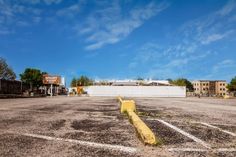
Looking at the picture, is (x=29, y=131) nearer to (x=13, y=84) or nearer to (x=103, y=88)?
(x=13, y=84)

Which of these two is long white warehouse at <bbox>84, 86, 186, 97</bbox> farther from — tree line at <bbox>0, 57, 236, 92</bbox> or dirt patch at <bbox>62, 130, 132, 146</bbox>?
dirt patch at <bbox>62, 130, 132, 146</bbox>

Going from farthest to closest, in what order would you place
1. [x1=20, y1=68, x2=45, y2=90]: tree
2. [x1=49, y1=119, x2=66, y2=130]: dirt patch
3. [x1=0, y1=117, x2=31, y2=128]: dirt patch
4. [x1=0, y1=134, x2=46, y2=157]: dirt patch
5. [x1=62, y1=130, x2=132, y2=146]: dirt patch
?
1. [x1=20, y1=68, x2=45, y2=90]: tree
2. [x1=0, y1=117, x2=31, y2=128]: dirt patch
3. [x1=49, y1=119, x2=66, y2=130]: dirt patch
4. [x1=62, y1=130, x2=132, y2=146]: dirt patch
5. [x1=0, y1=134, x2=46, y2=157]: dirt patch

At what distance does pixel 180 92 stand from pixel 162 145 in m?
105

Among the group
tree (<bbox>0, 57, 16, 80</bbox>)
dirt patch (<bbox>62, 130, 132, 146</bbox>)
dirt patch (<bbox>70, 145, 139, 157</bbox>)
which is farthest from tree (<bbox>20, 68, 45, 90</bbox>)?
dirt patch (<bbox>70, 145, 139, 157</bbox>)

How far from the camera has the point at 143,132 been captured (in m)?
5.60

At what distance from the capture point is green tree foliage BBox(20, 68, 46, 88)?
124 m

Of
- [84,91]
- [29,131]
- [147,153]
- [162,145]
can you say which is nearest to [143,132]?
[162,145]

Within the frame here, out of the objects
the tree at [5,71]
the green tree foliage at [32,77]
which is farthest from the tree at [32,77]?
the tree at [5,71]

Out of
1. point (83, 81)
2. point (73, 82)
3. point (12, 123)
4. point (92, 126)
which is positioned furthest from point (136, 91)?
point (92, 126)

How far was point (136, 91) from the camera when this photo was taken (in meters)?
106

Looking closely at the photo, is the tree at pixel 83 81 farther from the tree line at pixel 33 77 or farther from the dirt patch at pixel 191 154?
the dirt patch at pixel 191 154

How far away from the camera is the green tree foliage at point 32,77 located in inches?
4902

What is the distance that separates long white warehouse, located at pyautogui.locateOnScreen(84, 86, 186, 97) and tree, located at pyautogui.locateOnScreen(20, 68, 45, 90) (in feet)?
93.6

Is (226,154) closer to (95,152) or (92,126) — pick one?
(95,152)
